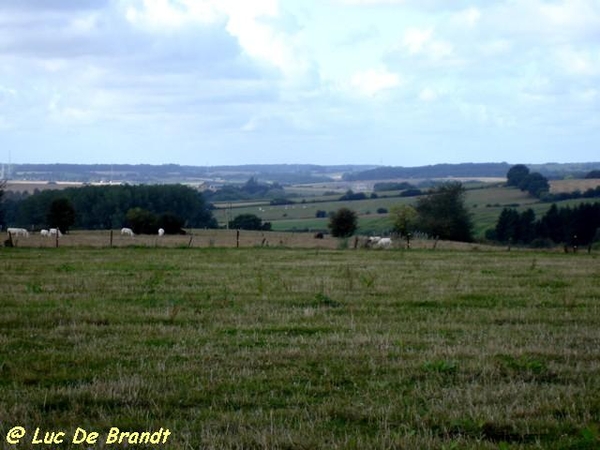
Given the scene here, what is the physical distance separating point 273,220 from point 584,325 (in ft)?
295

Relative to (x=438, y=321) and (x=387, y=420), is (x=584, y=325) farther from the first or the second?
(x=387, y=420)

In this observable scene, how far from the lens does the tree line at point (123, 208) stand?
78188mm

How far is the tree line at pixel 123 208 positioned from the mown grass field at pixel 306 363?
57.8 meters

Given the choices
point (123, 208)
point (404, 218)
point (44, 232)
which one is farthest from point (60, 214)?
point (404, 218)

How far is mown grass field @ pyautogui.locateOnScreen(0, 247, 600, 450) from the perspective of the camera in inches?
303

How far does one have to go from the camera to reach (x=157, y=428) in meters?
7.61

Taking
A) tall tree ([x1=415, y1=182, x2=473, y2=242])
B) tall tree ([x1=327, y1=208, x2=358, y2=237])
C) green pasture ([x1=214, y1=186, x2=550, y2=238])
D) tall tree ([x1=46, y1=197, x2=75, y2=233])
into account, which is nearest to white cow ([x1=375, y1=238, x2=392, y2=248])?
tall tree ([x1=327, y1=208, x2=358, y2=237])

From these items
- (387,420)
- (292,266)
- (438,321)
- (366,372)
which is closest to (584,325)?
(438,321)

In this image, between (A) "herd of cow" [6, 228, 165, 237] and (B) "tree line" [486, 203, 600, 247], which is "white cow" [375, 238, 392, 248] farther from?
(B) "tree line" [486, 203, 600, 247]

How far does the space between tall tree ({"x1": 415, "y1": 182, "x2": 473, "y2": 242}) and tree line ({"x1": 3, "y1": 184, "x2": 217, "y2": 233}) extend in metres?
23.1

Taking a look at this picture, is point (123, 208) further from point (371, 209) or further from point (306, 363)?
point (306, 363)

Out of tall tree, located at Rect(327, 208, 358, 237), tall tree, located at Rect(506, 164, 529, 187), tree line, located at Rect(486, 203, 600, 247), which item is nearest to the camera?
tall tree, located at Rect(327, 208, 358, 237)

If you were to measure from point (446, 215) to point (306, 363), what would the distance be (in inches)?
2854

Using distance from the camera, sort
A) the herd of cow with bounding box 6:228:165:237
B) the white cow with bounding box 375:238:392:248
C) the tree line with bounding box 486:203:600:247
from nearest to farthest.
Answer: the white cow with bounding box 375:238:392:248 → the herd of cow with bounding box 6:228:165:237 → the tree line with bounding box 486:203:600:247
